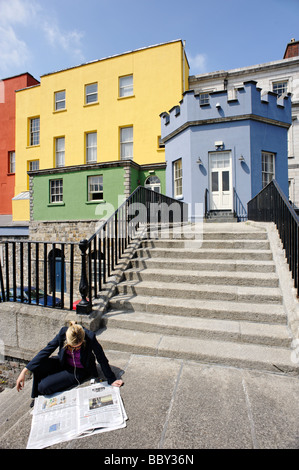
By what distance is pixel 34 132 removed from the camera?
67.5ft

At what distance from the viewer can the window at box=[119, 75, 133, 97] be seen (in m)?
17.2

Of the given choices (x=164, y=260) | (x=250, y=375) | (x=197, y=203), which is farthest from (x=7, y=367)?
(x=197, y=203)

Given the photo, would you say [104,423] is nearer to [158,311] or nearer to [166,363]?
[166,363]

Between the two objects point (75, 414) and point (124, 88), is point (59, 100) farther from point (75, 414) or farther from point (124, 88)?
point (75, 414)

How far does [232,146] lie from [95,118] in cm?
1119

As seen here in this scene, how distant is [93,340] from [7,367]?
2.52m

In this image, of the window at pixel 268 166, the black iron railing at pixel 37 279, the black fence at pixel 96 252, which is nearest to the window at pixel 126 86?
the window at pixel 268 166

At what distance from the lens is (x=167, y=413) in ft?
7.57

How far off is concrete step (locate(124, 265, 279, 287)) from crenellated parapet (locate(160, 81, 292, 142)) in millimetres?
9301

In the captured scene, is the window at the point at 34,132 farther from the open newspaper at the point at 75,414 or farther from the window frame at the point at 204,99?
the open newspaper at the point at 75,414

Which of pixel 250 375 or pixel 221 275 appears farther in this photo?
pixel 221 275

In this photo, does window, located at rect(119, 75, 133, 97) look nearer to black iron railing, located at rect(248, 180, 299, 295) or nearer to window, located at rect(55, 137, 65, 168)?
window, located at rect(55, 137, 65, 168)

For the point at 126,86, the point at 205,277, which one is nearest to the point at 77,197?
the point at 126,86

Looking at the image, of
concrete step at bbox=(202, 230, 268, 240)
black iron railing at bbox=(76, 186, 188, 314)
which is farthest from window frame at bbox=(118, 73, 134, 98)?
concrete step at bbox=(202, 230, 268, 240)
